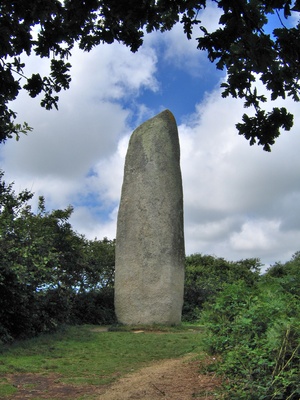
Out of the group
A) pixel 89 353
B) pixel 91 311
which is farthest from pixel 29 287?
pixel 91 311

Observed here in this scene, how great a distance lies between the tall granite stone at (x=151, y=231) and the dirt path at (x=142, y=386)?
603 cm

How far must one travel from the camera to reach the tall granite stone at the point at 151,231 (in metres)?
14.1

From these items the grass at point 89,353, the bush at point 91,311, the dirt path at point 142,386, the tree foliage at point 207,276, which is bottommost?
the dirt path at point 142,386

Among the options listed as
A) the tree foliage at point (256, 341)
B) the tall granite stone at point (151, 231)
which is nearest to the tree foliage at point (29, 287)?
the tall granite stone at point (151, 231)

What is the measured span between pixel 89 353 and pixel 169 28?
20.0 feet

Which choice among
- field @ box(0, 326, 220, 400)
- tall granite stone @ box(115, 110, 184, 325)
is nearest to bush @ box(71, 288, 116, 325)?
tall granite stone @ box(115, 110, 184, 325)

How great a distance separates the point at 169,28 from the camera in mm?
6645

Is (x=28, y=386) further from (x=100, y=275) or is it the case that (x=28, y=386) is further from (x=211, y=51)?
(x=100, y=275)

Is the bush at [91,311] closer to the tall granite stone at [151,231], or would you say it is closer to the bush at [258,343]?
the tall granite stone at [151,231]

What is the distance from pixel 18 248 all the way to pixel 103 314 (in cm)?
562

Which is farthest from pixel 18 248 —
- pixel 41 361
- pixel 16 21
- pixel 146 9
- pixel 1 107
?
pixel 146 9

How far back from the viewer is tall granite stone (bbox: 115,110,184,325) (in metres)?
14.1

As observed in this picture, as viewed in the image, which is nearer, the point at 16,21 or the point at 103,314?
the point at 16,21

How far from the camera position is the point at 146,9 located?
561 centimetres
